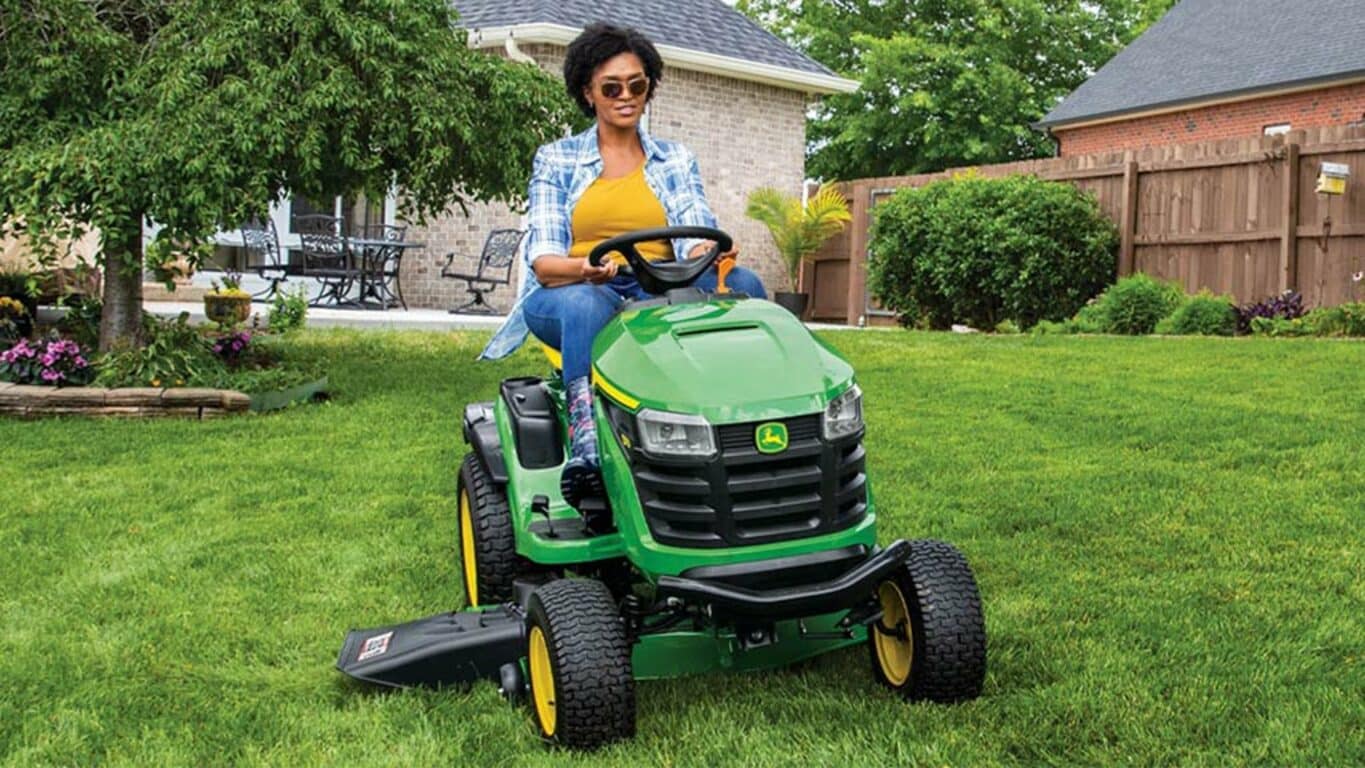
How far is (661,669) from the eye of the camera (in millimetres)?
2768

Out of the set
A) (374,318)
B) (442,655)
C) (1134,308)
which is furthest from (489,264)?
(442,655)

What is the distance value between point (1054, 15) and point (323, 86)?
2449 centimetres

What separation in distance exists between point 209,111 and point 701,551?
512cm

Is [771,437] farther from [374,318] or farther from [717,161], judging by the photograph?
[717,161]

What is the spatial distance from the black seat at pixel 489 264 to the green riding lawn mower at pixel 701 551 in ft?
37.0

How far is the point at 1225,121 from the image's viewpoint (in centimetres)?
2008

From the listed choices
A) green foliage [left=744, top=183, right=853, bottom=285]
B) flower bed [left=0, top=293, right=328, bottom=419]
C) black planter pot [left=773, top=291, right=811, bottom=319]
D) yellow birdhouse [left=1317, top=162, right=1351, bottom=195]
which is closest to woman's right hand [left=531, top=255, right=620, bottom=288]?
flower bed [left=0, top=293, right=328, bottom=419]

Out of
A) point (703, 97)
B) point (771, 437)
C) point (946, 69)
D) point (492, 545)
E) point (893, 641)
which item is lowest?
point (893, 641)

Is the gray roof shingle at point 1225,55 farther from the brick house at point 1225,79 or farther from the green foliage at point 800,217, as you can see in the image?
the green foliage at point 800,217

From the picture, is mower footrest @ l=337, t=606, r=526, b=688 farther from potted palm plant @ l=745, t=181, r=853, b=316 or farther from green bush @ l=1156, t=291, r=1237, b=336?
potted palm plant @ l=745, t=181, r=853, b=316

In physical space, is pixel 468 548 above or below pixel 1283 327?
below

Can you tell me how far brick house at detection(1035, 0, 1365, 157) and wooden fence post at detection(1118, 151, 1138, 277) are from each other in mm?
7017

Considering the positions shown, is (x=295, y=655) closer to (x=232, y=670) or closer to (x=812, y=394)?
(x=232, y=670)

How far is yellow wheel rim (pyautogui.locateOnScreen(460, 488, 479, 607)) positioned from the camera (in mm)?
3480
